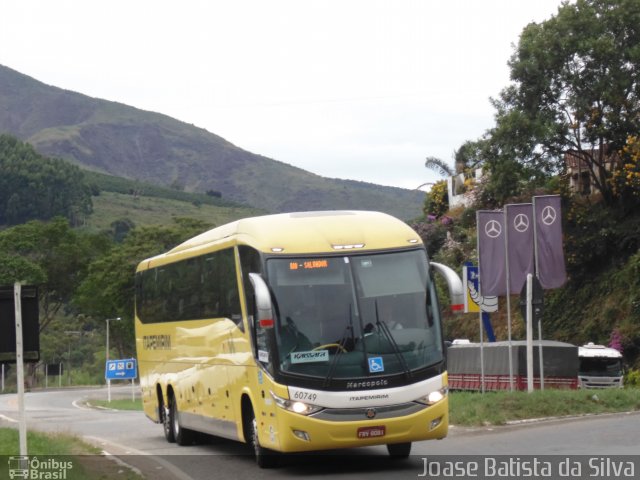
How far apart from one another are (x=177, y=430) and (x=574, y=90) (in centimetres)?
2805

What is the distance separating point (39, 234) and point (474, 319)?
160ft

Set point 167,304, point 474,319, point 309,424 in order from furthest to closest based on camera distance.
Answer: point 474,319, point 167,304, point 309,424

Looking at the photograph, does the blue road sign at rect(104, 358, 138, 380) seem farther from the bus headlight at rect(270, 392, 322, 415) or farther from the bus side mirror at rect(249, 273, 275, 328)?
the bus headlight at rect(270, 392, 322, 415)

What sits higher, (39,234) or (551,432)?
(39,234)

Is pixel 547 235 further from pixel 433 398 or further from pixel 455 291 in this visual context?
pixel 433 398

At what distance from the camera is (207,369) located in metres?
18.7

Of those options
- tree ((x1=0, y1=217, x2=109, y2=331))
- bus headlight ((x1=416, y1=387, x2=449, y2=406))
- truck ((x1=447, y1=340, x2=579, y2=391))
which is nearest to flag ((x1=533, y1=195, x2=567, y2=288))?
truck ((x1=447, y1=340, x2=579, y2=391))

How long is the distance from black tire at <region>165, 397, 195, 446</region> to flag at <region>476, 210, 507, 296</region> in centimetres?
1080

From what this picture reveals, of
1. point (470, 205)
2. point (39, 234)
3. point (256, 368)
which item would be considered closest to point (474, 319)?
point (470, 205)

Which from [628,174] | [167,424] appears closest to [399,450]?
[167,424]

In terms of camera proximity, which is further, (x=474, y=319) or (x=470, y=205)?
(x=470, y=205)

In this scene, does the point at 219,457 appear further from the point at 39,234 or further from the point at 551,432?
the point at 39,234

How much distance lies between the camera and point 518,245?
1169 inches

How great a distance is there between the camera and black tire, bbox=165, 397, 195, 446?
21141 mm
